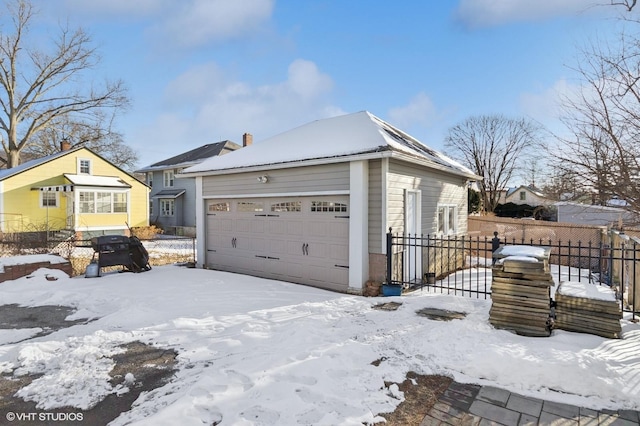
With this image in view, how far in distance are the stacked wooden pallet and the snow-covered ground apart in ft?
0.48

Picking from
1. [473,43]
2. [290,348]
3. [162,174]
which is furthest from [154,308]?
[162,174]

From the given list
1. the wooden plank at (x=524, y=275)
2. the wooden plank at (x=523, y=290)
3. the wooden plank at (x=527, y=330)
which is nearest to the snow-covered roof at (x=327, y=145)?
the wooden plank at (x=524, y=275)

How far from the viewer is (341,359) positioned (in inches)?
150

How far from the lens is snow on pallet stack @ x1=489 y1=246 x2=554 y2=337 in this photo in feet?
14.4

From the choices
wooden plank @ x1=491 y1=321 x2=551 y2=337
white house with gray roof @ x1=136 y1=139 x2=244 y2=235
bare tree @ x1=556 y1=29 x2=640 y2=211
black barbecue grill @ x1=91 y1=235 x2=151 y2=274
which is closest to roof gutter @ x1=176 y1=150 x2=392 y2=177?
black barbecue grill @ x1=91 y1=235 x2=151 y2=274

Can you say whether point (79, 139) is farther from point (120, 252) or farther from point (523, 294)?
point (523, 294)

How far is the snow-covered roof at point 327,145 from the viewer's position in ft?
24.4

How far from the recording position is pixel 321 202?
26.0 ft

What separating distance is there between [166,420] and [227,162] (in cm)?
822

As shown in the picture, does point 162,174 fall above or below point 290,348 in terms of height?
above

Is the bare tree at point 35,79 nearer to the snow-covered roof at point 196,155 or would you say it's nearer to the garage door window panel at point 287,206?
the snow-covered roof at point 196,155

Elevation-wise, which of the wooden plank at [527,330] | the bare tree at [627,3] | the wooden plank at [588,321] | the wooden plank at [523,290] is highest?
the bare tree at [627,3]

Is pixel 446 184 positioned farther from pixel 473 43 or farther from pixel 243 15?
pixel 243 15

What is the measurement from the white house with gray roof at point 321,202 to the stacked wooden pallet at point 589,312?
329 centimetres
